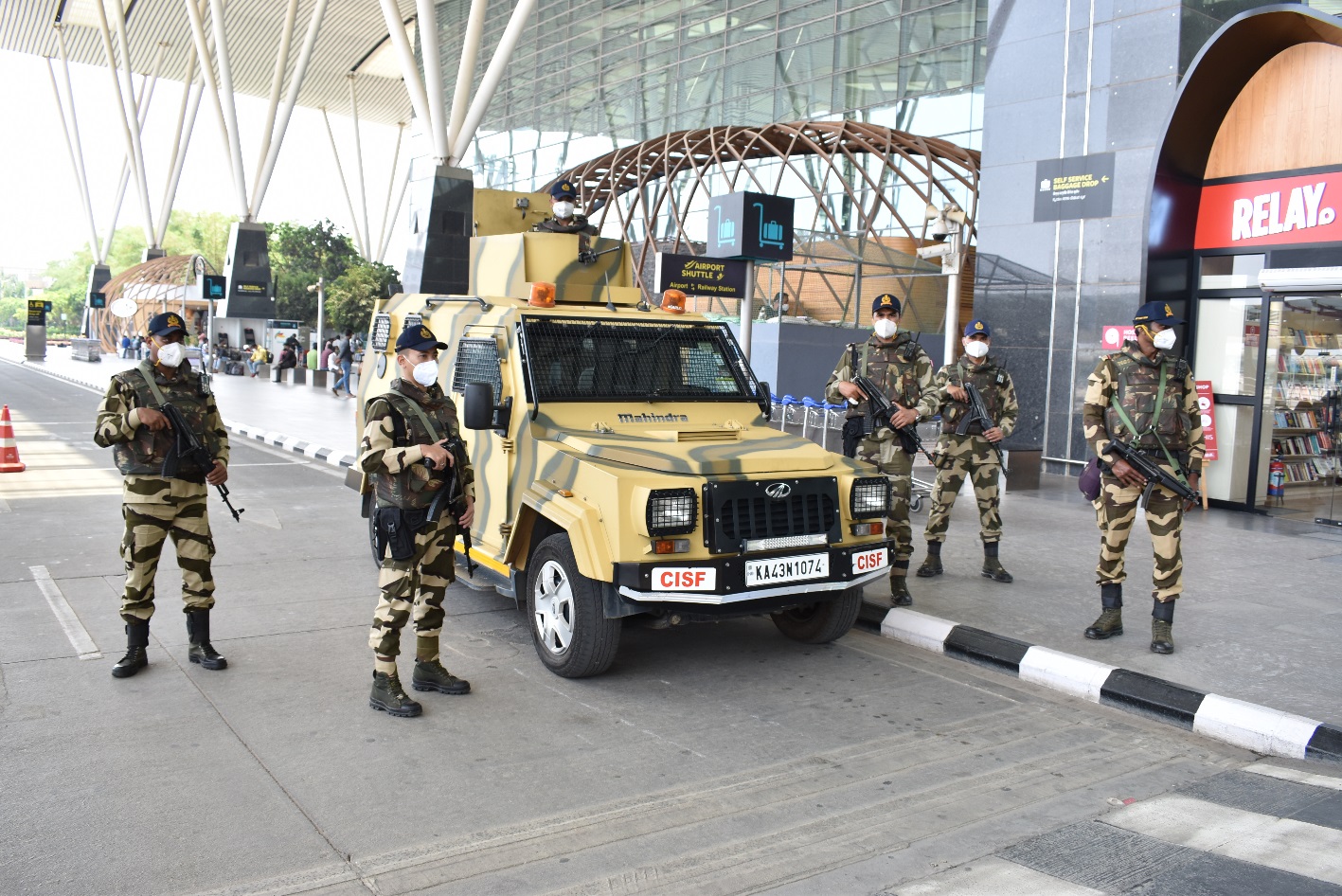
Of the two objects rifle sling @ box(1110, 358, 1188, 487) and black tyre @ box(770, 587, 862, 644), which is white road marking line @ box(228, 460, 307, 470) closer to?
black tyre @ box(770, 587, 862, 644)

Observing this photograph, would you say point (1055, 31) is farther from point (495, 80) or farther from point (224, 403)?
point (224, 403)

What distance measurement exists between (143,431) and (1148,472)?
19.0 feet

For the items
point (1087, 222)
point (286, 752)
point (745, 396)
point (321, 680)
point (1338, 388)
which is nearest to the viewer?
point (286, 752)

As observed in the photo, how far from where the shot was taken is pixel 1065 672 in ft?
20.5

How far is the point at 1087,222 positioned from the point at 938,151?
40.6 ft

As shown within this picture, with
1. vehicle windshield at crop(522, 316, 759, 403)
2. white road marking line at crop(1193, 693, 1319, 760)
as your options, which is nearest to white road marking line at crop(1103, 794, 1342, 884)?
white road marking line at crop(1193, 693, 1319, 760)

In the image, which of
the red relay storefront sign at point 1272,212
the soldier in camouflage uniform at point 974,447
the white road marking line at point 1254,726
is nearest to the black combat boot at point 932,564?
→ the soldier in camouflage uniform at point 974,447

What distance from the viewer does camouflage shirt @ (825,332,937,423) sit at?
796cm

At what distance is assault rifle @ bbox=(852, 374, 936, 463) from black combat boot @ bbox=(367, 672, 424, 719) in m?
4.00

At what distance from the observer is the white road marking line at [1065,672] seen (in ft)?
20.0

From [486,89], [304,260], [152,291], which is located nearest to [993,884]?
[486,89]

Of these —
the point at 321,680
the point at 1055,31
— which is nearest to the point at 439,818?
the point at 321,680

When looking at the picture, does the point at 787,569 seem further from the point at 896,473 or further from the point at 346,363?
the point at 346,363

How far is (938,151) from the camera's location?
25.6m
